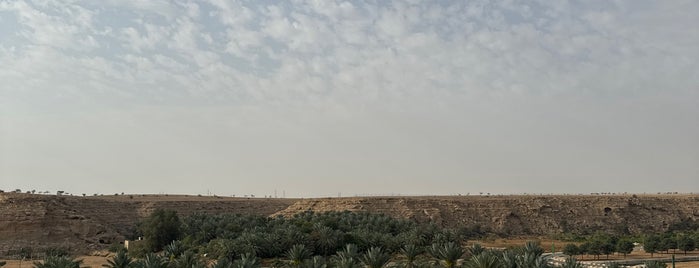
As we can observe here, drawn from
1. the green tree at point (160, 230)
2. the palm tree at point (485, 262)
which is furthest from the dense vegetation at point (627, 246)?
the green tree at point (160, 230)

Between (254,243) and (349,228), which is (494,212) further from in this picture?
(254,243)

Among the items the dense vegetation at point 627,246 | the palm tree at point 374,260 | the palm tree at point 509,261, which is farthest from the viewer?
the dense vegetation at point 627,246

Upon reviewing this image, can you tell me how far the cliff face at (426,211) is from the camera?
5216 cm

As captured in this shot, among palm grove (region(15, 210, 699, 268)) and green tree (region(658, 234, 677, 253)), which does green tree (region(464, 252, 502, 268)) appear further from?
green tree (region(658, 234, 677, 253))

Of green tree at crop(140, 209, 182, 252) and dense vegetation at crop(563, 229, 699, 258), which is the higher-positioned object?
green tree at crop(140, 209, 182, 252)

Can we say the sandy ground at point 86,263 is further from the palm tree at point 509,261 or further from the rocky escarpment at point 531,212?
the rocky escarpment at point 531,212

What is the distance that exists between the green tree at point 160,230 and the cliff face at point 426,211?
37.6 ft

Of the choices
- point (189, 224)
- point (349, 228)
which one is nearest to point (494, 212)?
point (349, 228)

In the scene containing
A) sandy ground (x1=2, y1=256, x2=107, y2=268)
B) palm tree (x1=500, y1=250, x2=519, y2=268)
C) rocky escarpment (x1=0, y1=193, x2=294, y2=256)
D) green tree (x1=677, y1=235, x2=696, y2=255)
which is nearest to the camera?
palm tree (x1=500, y1=250, x2=519, y2=268)

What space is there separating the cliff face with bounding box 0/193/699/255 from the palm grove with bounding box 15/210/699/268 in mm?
7810

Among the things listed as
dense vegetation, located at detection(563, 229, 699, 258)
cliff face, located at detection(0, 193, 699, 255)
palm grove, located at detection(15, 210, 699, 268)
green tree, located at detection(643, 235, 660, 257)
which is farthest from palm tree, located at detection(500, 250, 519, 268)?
cliff face, located at detection(0, 193, 699, 255)

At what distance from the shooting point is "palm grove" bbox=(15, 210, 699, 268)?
70.9 ft

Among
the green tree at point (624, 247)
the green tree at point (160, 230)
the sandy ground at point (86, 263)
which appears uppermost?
the green tree at point (160, 230)

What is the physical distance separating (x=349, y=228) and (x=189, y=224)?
1481 cm
